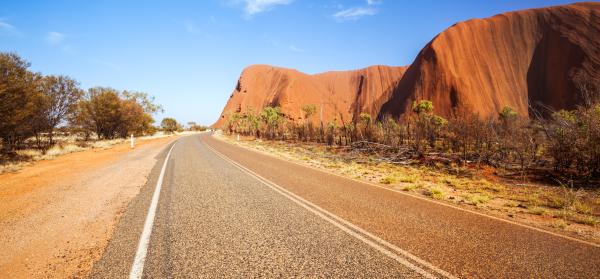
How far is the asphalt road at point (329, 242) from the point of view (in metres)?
3.32

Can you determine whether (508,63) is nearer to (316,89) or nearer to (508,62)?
(508,62)

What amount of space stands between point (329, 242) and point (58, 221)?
15.9ft

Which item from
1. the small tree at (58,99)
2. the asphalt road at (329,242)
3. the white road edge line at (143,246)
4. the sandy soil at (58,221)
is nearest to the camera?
the white road edge line at (143,246)

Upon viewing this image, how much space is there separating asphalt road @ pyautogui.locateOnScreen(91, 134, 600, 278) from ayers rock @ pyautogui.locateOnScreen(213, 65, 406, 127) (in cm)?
11238

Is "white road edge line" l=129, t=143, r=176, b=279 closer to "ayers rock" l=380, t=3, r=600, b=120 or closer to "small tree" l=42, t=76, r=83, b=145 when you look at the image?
"small tree" l=42, t=76, r=83, b=145

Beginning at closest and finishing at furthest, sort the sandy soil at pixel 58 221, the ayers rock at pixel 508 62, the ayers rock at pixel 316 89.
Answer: the sandy soil at pixel 58 221
the ayers rock at pixel 508 62
the ayers rock at pixel 316 89

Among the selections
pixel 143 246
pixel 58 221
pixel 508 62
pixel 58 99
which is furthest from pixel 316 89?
pixel 143 246

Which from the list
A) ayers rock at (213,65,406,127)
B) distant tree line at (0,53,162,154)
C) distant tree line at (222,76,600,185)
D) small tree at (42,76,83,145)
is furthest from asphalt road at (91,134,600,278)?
ayers rock at (213,65,406,127)

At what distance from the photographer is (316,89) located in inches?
5487

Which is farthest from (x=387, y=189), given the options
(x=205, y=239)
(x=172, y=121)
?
(x=172, y=121)

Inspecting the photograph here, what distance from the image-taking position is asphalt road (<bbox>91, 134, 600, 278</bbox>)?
3.32 meters

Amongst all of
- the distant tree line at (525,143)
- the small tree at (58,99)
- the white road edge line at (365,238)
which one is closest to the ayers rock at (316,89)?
the small tree at (58,99)

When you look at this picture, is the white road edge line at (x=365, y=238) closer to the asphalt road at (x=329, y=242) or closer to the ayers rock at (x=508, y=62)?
the asphalt road at (x=329, y=242)

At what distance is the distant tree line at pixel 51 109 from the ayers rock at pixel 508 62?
210 ft
